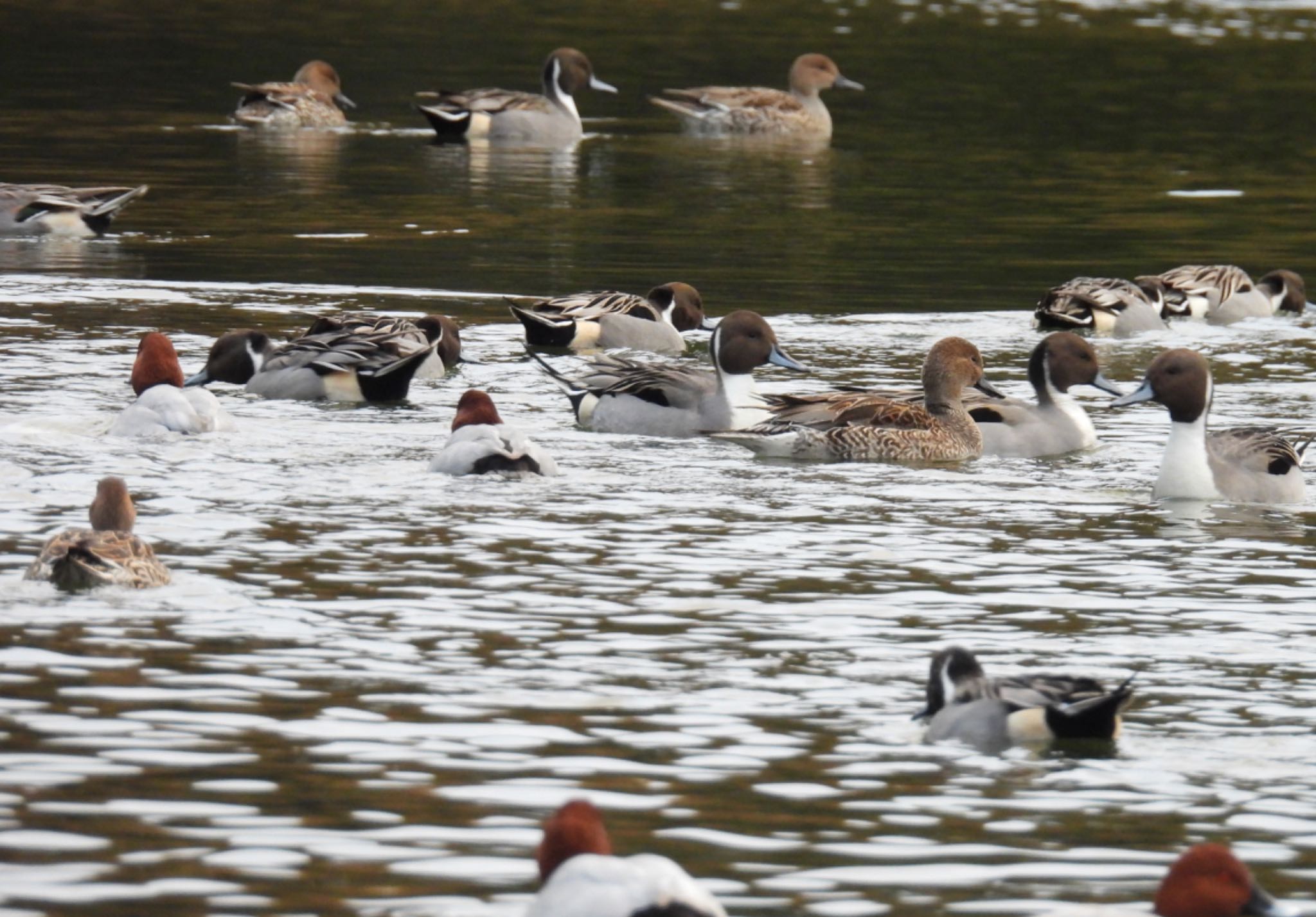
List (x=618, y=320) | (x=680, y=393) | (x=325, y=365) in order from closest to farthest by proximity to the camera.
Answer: (x=680, y=393) → (x=325, y=365) → (x=618, y=320)

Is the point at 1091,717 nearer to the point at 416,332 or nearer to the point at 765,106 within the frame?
the point at 416,332

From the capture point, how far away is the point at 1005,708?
9.16 m

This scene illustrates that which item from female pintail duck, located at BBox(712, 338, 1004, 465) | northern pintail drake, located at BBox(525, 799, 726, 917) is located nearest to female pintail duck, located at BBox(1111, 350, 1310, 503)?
female pintail duck, located at BBox(712, 338, 1004, 465)

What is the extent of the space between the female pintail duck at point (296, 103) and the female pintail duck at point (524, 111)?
168cm

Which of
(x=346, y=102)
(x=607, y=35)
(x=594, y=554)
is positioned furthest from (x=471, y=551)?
(x=607, y=35)

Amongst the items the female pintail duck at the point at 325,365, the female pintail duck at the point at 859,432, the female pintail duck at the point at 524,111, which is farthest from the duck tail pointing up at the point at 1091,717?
the female pintail duck at the point at 524,111

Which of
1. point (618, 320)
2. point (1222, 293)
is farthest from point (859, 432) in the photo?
point (1222, 293)

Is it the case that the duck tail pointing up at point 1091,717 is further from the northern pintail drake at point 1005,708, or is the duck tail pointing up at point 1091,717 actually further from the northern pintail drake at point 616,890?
the northern pintail drake at point 616,890

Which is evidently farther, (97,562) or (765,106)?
(765,106)

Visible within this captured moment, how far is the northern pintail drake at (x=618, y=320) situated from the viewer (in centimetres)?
1964

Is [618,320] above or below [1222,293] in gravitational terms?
below

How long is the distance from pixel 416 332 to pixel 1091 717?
30.7ft

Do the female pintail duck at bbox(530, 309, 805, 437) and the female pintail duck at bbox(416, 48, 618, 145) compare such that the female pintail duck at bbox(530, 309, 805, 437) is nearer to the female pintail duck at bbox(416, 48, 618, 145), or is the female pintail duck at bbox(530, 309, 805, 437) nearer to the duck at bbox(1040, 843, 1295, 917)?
the duck at bbox(1040, 843, 1295, 917)

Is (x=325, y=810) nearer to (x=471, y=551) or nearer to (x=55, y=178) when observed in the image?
(x=471, y=551)
